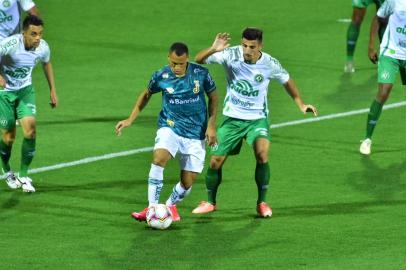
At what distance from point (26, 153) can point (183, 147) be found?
98.4 inches

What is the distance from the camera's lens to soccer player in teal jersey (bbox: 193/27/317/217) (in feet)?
47.8

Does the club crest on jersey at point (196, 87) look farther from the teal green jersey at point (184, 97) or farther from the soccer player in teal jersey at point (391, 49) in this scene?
the soccer player in teal jersey at point (391, 49)

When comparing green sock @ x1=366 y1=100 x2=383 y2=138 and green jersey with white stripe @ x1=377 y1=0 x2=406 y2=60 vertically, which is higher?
green jersey with white stripe @ x1=377 y1=0 x2=406 y2=60

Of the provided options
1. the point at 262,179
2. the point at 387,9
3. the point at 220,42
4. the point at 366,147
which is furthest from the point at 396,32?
the point at 220,42

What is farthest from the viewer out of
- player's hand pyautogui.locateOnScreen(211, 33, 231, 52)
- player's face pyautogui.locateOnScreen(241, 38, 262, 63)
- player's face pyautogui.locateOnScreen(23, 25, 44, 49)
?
player's face pyautogui.locateOnScreen(23, 25, 44, 49)

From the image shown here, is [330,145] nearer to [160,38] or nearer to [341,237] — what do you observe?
[341,237]

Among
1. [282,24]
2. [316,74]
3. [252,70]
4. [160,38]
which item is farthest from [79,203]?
[282,24]

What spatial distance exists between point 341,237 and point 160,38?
14.6 m

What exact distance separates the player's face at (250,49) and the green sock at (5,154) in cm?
343

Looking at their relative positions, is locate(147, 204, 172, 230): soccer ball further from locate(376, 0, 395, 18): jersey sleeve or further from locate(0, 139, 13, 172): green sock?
locate(376, 0, 395, 18): jersey sleeve

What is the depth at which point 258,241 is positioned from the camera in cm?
1352

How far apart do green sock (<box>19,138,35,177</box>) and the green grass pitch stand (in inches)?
13.7

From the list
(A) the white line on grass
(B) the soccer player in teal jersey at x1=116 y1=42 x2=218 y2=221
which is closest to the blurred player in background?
(A) the white line on grass

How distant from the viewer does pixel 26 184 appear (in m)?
15.9
